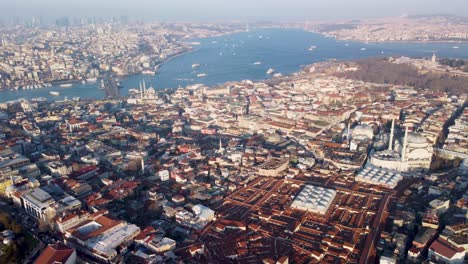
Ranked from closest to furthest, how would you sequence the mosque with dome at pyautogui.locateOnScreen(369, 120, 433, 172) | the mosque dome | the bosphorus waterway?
the mosque with dome at pyautogui.locateOnScreen(369, 120, 433, 172), the mosque dome, the bosphorus waterway

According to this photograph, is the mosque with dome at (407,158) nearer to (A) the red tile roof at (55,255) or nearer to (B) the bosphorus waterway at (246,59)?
(A) the red tile roof at (55,255)

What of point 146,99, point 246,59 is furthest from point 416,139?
point 246,59

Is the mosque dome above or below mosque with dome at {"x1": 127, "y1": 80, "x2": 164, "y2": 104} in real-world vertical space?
above

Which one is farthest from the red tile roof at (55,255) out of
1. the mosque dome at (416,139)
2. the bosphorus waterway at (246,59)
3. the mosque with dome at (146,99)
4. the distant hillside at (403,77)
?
the distant hillside at (403,77)

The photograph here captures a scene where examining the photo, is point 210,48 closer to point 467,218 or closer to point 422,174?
point 422,174

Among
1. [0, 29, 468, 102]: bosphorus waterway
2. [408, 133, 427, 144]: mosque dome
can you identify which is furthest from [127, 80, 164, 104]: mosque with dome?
[408, 133, 427, 144]: mosque dome

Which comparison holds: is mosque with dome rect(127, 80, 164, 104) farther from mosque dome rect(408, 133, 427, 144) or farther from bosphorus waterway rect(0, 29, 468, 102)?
mosque dome rect(408, 133, 427, 144)
